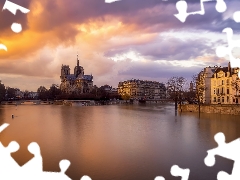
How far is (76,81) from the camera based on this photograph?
105500 mm

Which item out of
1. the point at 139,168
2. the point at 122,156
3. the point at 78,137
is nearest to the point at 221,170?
the point at 139,168

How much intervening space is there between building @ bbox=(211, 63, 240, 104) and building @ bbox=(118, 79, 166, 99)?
237ft

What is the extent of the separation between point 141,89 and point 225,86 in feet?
262

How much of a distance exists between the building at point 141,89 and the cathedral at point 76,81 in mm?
14093

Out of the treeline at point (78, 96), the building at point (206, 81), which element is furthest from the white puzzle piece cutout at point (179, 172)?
the treeline at point (78, 96)

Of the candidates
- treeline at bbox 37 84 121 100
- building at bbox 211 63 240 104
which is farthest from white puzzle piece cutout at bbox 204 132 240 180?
treeline at bbox 37 84 121 100

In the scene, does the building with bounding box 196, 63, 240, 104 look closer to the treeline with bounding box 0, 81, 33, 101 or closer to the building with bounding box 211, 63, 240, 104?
the building with bounding box 211, 63, 240, 104

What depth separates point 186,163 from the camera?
8672 mm

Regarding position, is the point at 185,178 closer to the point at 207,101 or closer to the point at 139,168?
the point at 139,168

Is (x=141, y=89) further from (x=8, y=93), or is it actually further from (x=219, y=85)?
(x=219, y=85)

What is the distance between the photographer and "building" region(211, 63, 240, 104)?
3020 centimetres

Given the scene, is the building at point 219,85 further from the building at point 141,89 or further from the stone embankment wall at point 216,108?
the building at point 141,89

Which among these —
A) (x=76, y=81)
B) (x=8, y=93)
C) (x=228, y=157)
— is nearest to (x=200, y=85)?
(x=228, y=157)

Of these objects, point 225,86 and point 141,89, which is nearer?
point 225,86
